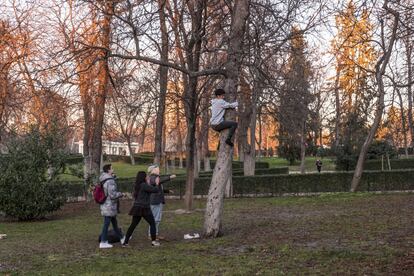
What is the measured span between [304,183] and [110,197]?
15.8 meters

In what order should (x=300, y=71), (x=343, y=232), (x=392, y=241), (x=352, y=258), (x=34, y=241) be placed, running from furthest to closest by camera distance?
(x=300, y=71) → (x=34, y=241) → (x=343, y=232) → (x=392, y=241) → (x=352, y=258)

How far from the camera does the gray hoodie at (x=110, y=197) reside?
11.1m

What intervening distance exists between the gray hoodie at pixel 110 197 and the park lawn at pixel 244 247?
2.36ft

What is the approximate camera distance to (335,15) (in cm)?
1335

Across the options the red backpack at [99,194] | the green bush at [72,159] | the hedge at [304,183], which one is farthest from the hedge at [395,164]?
the red backpack at [99,194]

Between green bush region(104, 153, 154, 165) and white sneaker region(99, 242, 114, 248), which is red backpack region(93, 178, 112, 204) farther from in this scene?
green bush region(104, 153, 154, 165)

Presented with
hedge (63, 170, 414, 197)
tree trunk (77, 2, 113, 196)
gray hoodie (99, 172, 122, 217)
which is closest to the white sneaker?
gray hoodie (99, 172, 122, 217)

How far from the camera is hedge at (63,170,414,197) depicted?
81.0ft

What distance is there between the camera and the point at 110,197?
36.8 ft

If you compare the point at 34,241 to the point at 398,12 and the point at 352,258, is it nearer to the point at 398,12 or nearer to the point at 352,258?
the point at 352,258

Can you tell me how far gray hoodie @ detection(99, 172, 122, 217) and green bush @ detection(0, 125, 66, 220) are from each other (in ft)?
24.6

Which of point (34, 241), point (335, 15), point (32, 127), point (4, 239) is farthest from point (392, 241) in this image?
point (32, 127)

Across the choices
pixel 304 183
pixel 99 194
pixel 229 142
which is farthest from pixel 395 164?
pixel 99 194

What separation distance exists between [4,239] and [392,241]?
8.83 metres
